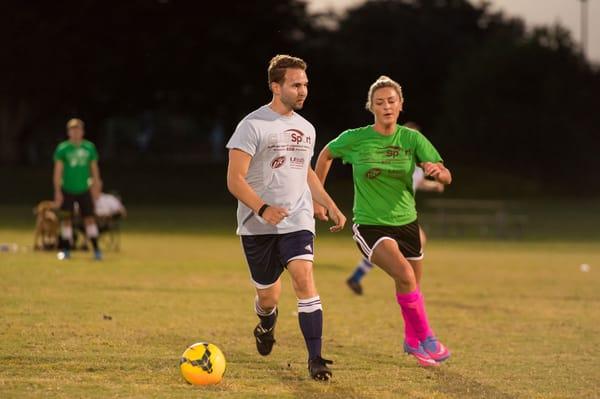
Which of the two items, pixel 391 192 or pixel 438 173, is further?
pixel 391 192

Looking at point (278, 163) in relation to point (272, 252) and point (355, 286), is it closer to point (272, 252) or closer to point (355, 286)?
point (272, 252)

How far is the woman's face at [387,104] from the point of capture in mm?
9852

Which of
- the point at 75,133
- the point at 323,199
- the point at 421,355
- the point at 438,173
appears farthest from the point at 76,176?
the point at 438,173

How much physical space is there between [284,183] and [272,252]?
0.57 m

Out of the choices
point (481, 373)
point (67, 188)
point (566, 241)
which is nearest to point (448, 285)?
point (67, 188)

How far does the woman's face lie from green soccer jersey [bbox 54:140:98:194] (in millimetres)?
11376

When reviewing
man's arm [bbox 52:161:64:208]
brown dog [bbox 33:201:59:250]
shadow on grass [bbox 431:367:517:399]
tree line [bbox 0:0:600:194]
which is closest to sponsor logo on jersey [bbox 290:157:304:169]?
shadow on grass [bbox 431:367:517:399]

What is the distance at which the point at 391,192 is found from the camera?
32.9 feet

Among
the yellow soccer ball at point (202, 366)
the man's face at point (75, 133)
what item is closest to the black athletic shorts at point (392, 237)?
the yellow soccer ball at point (202, 366)

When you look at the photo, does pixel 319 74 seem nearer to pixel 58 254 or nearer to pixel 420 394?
pixel 58 254

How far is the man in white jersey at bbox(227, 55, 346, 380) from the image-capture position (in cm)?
880

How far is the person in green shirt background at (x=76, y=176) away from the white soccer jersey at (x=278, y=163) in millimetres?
11665

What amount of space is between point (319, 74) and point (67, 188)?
3553 cm

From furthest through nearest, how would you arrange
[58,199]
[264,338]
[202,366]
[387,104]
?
1. [58,199]
2. [387,104]
3. [264,338]
4. [202,366]
